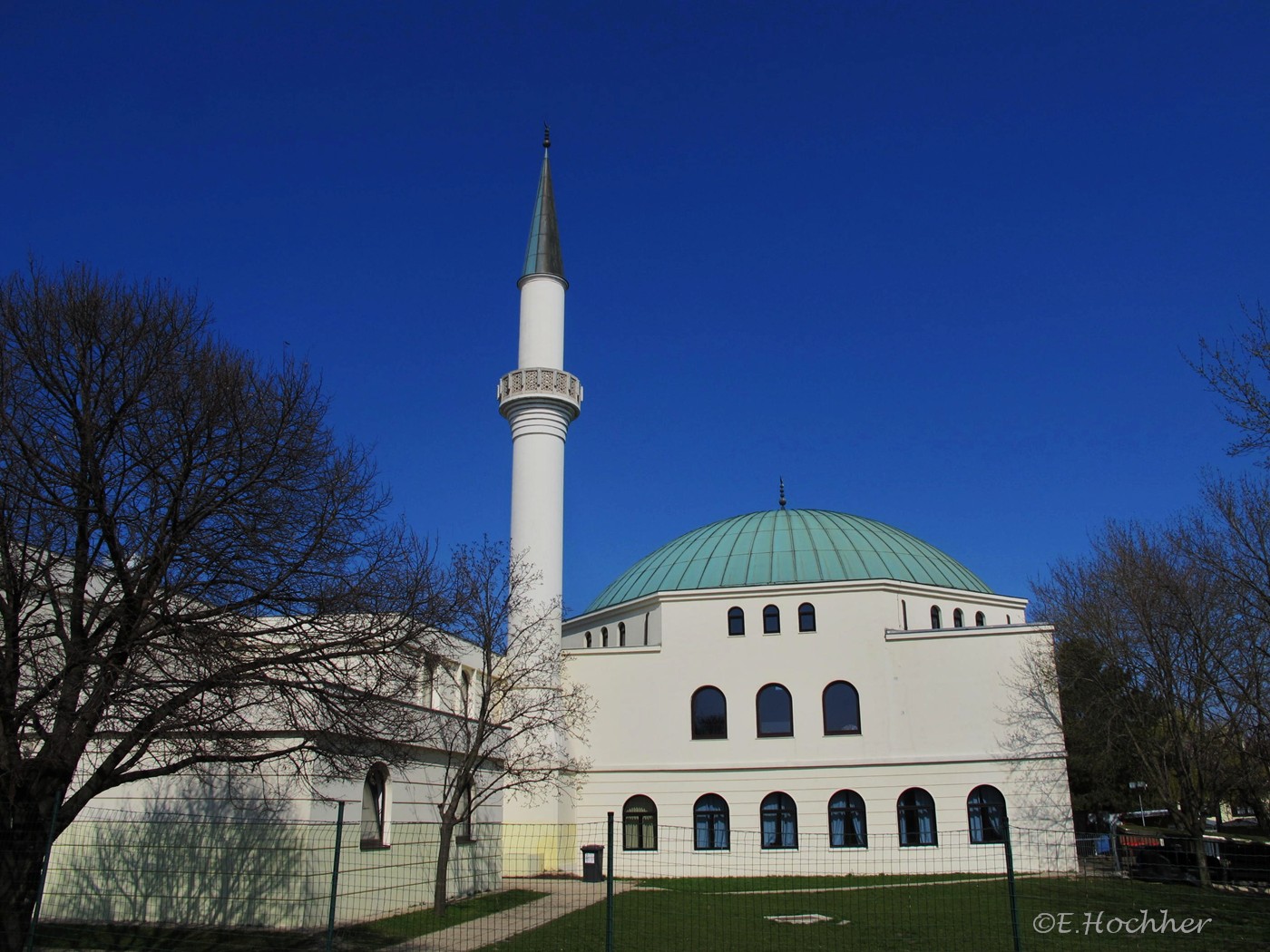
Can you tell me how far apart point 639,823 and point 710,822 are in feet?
6.79

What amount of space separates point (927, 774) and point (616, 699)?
9050 millimetres

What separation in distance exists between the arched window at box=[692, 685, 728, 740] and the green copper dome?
11.0 ft

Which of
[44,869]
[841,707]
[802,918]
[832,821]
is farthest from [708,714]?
[44,869]

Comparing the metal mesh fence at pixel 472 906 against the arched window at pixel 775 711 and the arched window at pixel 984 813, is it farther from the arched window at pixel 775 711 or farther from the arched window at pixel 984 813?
the arched window at pixel 775 711

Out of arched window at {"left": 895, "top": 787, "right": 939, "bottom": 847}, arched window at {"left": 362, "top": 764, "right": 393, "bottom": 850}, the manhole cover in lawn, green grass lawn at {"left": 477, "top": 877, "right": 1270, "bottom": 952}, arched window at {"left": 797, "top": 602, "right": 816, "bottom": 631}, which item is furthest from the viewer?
arched window at {"left": 797, "top": 602, "right": 816, "bottom": 631}

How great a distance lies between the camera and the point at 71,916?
17.5 meters

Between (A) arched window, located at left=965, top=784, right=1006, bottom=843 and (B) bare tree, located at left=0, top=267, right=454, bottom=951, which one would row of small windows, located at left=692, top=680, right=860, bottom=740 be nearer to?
(A) arched window, located at left=965, top=784, right=1006, bottom=843

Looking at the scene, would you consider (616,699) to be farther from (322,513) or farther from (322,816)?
(322,513)

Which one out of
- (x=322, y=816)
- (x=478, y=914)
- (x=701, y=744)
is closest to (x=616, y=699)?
(x=701, y=744)

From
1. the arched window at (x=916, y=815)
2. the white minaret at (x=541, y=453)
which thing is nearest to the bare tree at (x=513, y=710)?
the white minaret at (x=541, y=453)

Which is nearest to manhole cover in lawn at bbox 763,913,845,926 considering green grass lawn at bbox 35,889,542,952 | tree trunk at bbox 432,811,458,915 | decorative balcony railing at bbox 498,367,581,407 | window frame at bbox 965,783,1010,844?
green grass lawn at bbox 35,889,542,952

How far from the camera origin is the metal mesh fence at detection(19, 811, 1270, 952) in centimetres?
1577

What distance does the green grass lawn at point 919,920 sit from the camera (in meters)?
15.3

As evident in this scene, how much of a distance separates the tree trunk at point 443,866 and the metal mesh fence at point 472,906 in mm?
382
